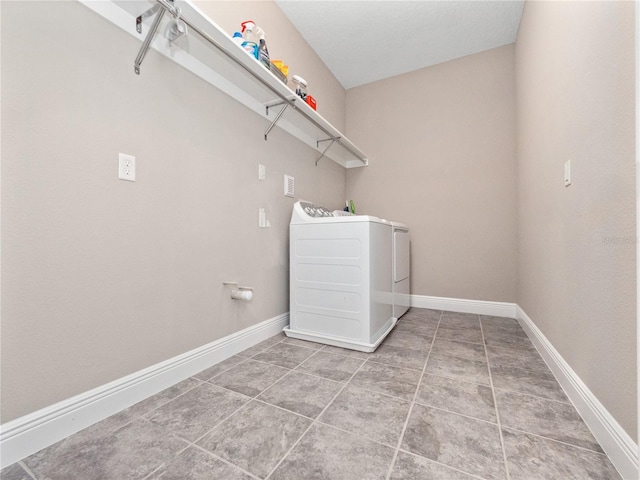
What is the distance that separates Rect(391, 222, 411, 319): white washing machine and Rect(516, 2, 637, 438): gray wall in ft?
3.00

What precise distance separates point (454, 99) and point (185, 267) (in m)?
2.86

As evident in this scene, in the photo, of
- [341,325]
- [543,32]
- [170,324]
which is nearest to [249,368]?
[170,324]

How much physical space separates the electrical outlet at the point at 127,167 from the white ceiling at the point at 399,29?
179 centimetres

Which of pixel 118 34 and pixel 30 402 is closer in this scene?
A: pixel 30 402

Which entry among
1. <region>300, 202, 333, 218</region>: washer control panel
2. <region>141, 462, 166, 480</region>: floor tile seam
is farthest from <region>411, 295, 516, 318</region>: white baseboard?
<region>141, 462, 166, 480</region>: floor tile seam

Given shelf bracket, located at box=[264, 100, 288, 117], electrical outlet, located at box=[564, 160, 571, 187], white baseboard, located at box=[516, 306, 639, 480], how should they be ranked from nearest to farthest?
1. white baseboard, located at box=[516, 306, 639, 480]
2. electrical outlet, located at box=[564, 160, 571, 187]
3. shelf bracket, located at box=[264, 100, 288, 117]

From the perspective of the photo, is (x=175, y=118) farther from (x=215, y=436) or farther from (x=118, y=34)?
(x=215, y=436)

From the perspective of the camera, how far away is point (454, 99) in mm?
2727

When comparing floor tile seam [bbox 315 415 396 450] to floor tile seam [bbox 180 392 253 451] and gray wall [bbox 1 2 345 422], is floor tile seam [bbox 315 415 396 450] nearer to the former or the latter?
floor tile seam [bbox 180 392 253 451]

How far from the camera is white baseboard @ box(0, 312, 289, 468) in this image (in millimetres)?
840

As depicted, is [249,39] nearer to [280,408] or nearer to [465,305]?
[280,408]

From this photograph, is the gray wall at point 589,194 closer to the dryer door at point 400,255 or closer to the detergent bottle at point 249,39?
the dryer door at point 400,255

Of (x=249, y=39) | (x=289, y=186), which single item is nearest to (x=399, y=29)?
(x=249, y=39)

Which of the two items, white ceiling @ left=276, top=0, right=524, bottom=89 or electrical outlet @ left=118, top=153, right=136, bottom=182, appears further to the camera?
white ceiling @ left=276, top=0, right=524, bottom=89
